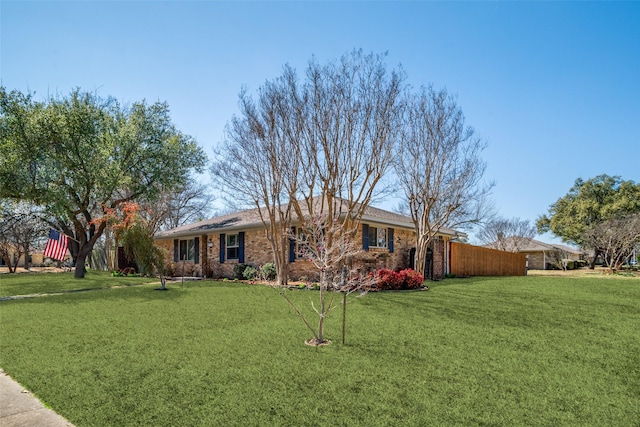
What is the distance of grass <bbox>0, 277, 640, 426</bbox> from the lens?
353 centimetres

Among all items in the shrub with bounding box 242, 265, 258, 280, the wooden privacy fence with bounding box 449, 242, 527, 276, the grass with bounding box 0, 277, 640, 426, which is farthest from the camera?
the wooden privacy fence with bounding box 449, 242, 527, 276

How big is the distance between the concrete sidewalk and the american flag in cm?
1694

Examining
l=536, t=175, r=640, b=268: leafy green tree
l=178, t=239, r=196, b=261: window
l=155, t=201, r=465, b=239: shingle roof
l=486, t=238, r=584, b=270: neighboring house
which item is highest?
l=536, t=175, r=640, b=268: leafy green tree

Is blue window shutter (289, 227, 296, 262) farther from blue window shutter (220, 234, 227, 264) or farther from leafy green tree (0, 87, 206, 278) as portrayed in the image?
leafy green tree (0, 87, 206, 278)

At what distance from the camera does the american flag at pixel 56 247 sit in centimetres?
1853

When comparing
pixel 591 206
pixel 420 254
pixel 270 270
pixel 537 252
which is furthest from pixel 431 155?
pixel 537 252

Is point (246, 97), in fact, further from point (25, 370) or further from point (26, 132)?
point (25, 370)

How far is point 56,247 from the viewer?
18.7 metres

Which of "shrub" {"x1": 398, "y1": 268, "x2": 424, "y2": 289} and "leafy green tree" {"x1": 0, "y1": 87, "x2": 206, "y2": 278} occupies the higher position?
"leafy green tree" {"x1": 0, "y1": 87, "x2": 206, "y2": 278}

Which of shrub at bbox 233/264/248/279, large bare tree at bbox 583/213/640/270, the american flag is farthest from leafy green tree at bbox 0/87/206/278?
large bare tree at bbox 583/213/640/270

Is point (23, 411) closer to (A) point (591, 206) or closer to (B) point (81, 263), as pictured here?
(B) point (81, 263)

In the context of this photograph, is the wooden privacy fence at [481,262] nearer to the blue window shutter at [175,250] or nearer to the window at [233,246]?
the window at [233,246]

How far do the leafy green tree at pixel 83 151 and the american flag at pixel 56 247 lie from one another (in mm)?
846

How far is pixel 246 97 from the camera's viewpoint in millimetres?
13898
